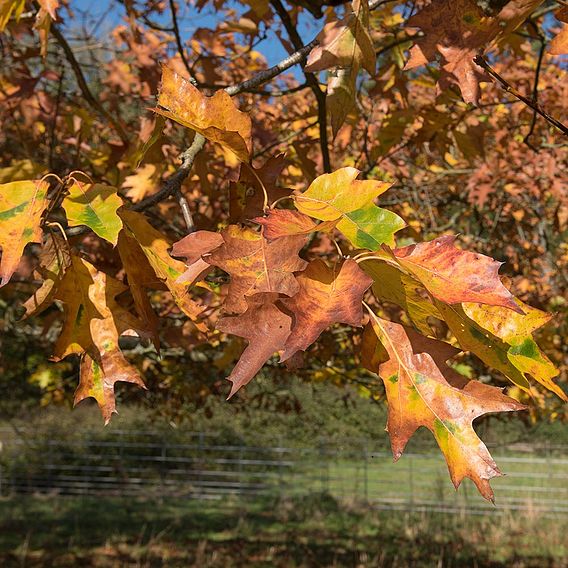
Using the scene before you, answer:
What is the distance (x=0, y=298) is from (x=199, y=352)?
0.80m

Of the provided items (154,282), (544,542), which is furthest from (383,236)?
(544,542)

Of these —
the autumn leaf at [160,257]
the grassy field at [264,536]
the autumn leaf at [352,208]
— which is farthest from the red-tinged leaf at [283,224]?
the grassy field at [264,536]

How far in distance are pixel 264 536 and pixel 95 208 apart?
310 inches

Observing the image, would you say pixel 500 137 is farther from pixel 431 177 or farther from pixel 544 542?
pixel 544 542

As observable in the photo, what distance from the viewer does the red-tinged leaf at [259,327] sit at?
58 cm

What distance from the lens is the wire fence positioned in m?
9.52

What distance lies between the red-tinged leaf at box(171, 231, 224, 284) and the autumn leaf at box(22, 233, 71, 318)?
0.18m

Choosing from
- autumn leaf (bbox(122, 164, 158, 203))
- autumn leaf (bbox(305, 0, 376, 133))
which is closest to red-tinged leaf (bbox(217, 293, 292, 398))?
autumn leaf (bbox(305, 0, 376, 133))

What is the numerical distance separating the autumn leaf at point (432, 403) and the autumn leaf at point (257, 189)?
22 centimetres

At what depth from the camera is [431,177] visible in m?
3.71

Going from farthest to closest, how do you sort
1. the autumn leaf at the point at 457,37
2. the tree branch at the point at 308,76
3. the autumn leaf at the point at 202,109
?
1. the tree branch at the point at 308,76
2. the autumn leaf at the point at 457,37
3. the autumn leaf at the point at 202,109

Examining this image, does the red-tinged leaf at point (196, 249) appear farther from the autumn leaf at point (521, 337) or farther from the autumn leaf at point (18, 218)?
the autumn leaf at point (521, 337)

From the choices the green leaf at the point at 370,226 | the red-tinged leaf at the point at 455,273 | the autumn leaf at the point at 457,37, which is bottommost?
the red-tinged leaf at the point at 455,273

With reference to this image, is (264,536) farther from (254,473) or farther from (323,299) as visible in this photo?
(323,299)
